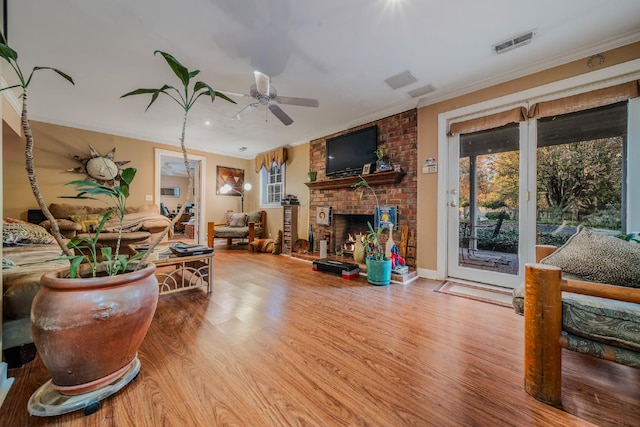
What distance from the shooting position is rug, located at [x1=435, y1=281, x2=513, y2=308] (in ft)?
7.57

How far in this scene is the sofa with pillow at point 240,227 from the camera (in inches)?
201

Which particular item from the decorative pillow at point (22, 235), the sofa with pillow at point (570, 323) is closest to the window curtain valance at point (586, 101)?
the sofa with pillow at point (570, 323)

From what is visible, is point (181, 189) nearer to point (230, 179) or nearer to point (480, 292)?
point (230, 179)

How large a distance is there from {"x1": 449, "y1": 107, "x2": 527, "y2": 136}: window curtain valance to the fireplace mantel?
2.68 ft

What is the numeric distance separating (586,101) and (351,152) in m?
2.58

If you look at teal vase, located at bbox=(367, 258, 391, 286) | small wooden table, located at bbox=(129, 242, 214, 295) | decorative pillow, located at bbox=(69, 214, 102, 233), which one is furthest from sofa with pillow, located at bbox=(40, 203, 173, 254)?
teal vase, located at bbox=(367, 258, 391, 286)

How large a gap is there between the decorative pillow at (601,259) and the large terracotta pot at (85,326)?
7.54 feet

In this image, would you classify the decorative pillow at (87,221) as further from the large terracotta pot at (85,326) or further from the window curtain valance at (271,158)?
the large terracotta pot at (85,326)

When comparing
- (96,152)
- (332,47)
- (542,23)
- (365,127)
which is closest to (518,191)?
(542,23)

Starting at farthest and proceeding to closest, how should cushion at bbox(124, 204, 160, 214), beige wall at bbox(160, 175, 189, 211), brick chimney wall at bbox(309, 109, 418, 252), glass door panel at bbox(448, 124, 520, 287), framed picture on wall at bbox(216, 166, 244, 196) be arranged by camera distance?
1. beige wall at bbox(160, 175, 189, 211)
2. framed picture on wall at bbox(216, 166, 244, 196)
3. cushion at bbox(124, 204, 160, 214)
4. brick chimney wall at bbox(309, 109, 418, 252)
5. glass door panel at bbox(448, 124, 520, 287)

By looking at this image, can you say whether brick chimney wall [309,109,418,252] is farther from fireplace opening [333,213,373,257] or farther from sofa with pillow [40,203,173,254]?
sofa with pillow [40,203,173,254]

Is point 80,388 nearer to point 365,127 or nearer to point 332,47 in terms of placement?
point 332,47

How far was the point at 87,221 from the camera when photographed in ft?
12.9

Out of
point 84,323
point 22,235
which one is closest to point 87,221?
point 22,235
